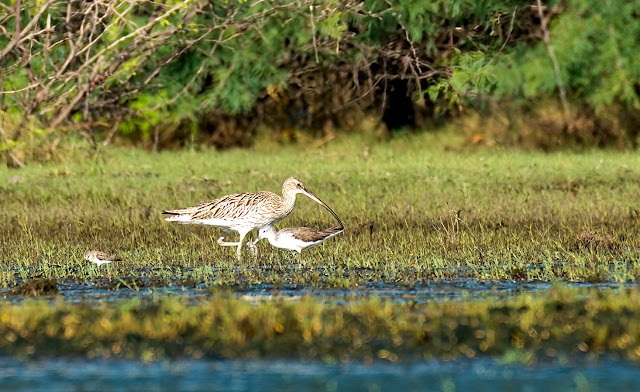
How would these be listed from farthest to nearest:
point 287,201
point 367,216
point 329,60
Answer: point 329,60
point 367,216
point 287,201

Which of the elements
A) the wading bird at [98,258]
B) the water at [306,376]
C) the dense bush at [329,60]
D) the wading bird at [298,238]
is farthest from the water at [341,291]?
the dense bush at [329,60]

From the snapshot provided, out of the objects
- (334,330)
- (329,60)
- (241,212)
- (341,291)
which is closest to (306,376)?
(334,330)

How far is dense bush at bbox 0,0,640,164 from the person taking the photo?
825 inches

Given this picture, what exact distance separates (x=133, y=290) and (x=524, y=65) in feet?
52.8

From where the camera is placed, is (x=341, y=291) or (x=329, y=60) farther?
(x=329, y=60)

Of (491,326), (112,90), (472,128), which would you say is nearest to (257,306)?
(491,326)

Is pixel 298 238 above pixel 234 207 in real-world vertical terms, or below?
below

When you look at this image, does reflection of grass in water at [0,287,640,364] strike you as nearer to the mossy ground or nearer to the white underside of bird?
the mossy ground

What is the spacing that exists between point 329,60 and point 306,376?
19.7 metres

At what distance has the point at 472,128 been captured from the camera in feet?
90.8

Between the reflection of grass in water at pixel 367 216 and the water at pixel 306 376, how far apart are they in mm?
2903

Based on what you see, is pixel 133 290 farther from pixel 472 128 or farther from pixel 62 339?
pixel 472 128

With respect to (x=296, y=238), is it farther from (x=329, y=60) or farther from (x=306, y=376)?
(x=329, y=60)

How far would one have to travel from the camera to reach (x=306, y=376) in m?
5.98
